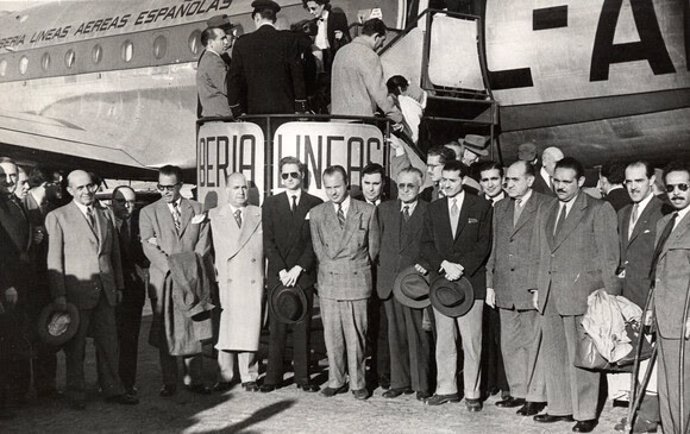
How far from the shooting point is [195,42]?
1298cm

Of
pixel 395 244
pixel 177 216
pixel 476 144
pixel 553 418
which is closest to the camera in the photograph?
pixel 553 418

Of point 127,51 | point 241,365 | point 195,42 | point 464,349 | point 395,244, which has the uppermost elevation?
point 127,51

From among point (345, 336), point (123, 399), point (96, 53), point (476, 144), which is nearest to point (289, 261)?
point (345, 336)

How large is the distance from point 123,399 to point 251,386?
104 cm

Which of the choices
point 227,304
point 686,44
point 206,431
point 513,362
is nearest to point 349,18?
point 686,44

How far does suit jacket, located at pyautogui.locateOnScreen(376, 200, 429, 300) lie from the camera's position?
6328mm

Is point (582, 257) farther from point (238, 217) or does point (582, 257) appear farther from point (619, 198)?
point (238, 217)

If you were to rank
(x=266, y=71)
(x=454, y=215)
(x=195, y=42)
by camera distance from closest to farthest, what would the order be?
(x=454, y=215) → (x=266, y=71) → (x=195, y=42)

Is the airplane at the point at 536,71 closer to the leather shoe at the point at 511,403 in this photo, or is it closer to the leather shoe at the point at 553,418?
the leather shoe at the point at 511,403

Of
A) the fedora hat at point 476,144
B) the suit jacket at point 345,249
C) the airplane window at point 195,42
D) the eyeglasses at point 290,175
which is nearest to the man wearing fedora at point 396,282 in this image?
the suit jacket at point 345,249

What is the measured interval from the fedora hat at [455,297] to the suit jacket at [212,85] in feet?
10.2

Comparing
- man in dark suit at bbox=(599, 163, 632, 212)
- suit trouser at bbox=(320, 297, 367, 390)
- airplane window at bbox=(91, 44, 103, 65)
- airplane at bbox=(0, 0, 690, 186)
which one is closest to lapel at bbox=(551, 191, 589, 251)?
man in dark suit at bbox=(599, 163, 632, 212)

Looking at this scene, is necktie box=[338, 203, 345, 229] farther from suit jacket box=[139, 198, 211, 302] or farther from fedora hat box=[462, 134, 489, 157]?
fedora hat box=[462, 134, 489, 157]

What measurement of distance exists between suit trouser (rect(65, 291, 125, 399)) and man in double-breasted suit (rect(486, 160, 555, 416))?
120 inches
